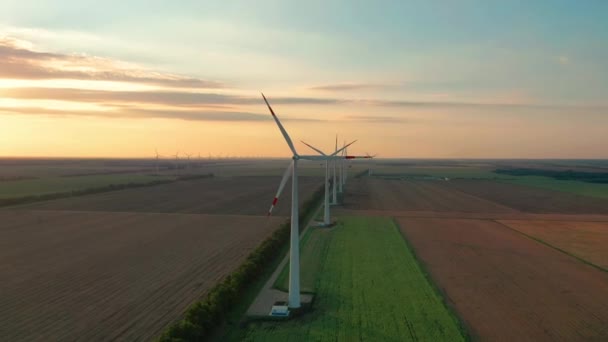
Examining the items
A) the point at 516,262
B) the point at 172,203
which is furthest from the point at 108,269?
the point at 172,203

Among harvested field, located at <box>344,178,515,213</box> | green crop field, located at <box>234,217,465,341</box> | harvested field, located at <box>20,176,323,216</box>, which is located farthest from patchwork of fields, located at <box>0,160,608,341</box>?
harvested field, located at <box>344,178,515,213</box>

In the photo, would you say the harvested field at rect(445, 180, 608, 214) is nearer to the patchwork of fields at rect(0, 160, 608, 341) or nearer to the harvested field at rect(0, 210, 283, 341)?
the patchwork of fields at rect(0, 160, 608, 341)

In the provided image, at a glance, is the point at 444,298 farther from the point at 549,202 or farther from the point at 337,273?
the point at 549,202

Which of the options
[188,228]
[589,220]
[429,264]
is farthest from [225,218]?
[589,220]

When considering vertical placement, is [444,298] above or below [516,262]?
below

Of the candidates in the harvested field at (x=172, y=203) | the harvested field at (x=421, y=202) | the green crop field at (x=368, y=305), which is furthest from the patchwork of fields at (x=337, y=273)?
the harvested field at (x=421, y=202)

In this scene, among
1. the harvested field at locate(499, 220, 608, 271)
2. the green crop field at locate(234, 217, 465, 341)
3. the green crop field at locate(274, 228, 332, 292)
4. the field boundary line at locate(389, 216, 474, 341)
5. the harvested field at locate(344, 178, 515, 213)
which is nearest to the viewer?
the green crop field at locate(234, 217, 465, 341)

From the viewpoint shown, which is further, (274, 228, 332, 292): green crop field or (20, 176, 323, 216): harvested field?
(20, 176, 323, 216): harvested field
